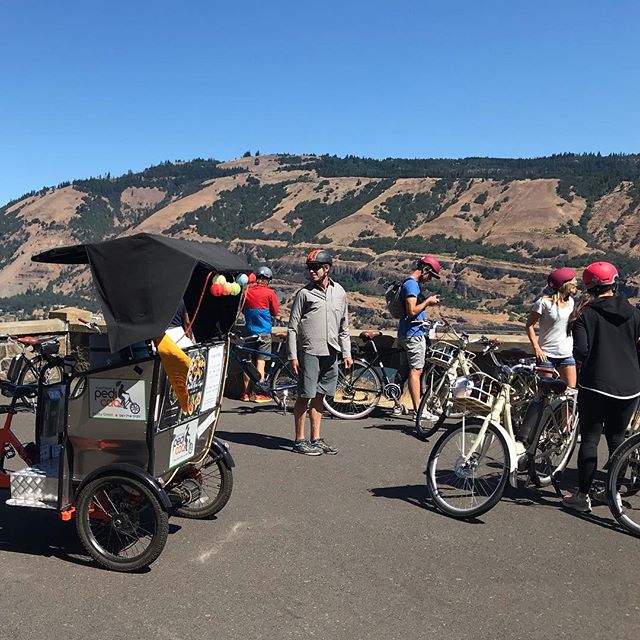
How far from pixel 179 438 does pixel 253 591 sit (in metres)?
1.03

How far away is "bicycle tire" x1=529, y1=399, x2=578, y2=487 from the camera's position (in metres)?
5.73

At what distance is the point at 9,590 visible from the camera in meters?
4.02

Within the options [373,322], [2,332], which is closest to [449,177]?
[373,322]

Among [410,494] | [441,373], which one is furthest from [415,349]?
[410,494]

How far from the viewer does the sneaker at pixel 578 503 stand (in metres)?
5.39

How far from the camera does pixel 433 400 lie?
A: 8125mm

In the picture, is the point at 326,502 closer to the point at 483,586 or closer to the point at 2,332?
the point at 483,586

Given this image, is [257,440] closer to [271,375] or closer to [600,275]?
[271,375]

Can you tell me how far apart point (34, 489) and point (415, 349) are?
15.7ft

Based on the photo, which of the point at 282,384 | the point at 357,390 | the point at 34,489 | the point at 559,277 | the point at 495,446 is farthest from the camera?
the point at 282,384

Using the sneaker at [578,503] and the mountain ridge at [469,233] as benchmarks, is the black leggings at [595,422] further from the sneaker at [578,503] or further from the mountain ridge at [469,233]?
the mountain ridge at [469,233]

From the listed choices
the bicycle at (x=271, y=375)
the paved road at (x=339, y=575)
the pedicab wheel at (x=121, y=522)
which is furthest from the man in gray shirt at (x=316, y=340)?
the pedicab wheel at (x=121, y=522)

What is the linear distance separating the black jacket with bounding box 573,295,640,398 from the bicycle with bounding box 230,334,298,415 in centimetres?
459

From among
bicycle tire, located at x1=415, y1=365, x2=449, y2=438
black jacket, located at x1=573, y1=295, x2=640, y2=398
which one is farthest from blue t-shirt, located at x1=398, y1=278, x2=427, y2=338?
black jacket, located at x1=573, y1=295, x2=640, y2=398
